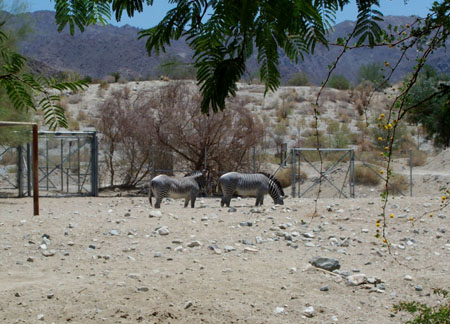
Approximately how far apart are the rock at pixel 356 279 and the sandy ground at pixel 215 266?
0.06 metres

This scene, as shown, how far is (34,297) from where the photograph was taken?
5469 mm

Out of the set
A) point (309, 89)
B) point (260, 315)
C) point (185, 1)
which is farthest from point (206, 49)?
point (309, 89)

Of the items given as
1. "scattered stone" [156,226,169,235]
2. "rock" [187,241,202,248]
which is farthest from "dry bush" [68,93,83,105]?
"rock" [187,241,202,248]

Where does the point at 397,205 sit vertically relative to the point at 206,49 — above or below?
below

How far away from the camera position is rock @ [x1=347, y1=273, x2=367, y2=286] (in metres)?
6.12

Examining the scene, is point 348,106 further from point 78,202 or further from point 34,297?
point 34,297

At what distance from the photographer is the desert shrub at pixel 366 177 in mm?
21406

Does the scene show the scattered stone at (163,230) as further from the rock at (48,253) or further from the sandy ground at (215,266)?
the rock at (48,253)

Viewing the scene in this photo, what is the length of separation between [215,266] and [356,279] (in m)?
1.69

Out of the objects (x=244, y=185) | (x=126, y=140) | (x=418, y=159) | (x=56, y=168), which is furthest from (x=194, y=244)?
(x=418, y=159)

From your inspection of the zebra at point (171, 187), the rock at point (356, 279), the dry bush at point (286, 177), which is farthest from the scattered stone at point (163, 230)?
Result: the dry bush at point (286, 177)

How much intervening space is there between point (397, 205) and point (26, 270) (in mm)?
7522

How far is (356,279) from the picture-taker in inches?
243

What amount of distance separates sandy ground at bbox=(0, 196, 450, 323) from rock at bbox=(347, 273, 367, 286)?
57 mm
